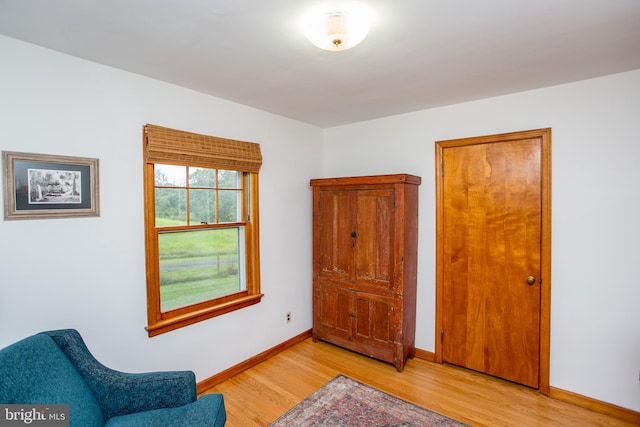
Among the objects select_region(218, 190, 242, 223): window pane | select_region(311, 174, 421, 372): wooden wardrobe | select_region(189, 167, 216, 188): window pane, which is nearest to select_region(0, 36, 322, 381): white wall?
select_region(189, 167, 216, 188): window pane

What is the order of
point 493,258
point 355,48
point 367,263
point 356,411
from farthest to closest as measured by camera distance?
1. point 367,263
2. point 493,258
3. point 356,411
4. point 355,48

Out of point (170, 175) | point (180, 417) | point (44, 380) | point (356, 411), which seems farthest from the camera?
point (170, 175)

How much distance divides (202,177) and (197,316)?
114 centimetres

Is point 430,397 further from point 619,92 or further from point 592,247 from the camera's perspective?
point 619,92

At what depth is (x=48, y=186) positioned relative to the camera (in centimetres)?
A: 190

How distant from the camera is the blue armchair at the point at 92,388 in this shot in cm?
141

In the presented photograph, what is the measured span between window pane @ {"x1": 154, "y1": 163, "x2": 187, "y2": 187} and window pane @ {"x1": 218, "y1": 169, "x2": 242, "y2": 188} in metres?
0.34

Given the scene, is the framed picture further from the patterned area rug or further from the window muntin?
the patterned area rug

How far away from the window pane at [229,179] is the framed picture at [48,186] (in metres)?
0.95

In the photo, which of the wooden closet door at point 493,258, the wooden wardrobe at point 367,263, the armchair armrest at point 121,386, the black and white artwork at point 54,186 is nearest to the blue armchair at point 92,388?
the armchair armrest at point 121,386

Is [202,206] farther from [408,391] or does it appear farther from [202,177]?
[408,391]

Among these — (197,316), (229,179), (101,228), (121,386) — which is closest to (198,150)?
(229,179)

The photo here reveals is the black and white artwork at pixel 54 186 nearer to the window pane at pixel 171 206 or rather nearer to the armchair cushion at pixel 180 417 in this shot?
the window pane at pixel 171 206

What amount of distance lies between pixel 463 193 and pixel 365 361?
1864 mm
